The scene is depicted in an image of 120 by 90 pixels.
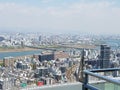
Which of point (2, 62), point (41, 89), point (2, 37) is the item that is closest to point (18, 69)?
point (2, 62)

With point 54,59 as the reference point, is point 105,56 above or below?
above

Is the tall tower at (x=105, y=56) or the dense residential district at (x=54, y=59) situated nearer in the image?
the tall tower at (x=105, y=56)

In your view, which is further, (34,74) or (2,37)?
(2,37)

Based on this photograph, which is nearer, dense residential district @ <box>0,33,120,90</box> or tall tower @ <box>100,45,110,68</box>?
tall tower @ <box>100,45,110,68</box>

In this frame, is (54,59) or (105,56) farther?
(54,59)

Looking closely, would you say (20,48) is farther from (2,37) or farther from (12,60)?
(12,60)
